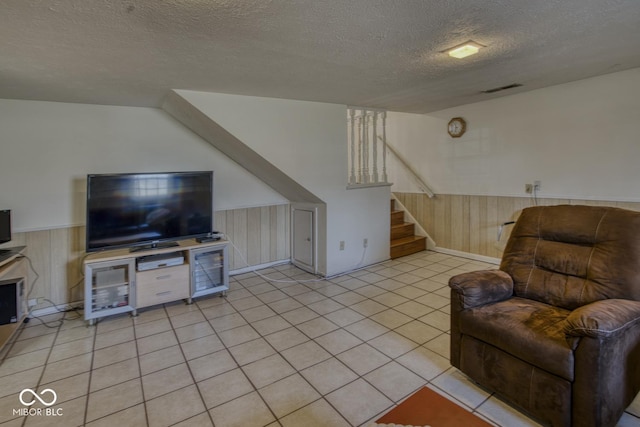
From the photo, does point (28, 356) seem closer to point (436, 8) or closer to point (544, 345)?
point (544, 345)

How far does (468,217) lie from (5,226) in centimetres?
529

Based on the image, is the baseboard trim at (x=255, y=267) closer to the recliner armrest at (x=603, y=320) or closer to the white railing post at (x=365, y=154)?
the white railing post at (x=365, y=154)

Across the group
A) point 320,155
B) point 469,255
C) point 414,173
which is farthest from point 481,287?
point 414,173

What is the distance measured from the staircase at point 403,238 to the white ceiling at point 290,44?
2.50m

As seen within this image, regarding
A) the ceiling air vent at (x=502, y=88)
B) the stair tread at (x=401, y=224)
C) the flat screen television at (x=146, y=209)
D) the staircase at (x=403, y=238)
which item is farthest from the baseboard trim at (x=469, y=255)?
the flat screen television at (x=146, y=209)

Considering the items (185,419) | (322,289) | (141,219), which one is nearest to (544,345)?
(185,419)

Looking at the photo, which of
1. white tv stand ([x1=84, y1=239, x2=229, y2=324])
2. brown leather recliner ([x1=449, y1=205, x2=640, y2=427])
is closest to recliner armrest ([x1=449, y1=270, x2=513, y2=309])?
brown leather recliner ([x1=449, y1=205, x2=640, y2=427])

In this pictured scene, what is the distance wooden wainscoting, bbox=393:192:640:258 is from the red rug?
139 inches

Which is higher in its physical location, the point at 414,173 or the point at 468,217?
the point at 414,173

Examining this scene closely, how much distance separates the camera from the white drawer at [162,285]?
10.3 feet

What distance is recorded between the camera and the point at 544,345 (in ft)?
5.43

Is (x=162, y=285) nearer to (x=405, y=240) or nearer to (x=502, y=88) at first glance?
(x=405, y=240)

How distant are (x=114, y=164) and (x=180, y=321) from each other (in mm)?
1826

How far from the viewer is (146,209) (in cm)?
328
